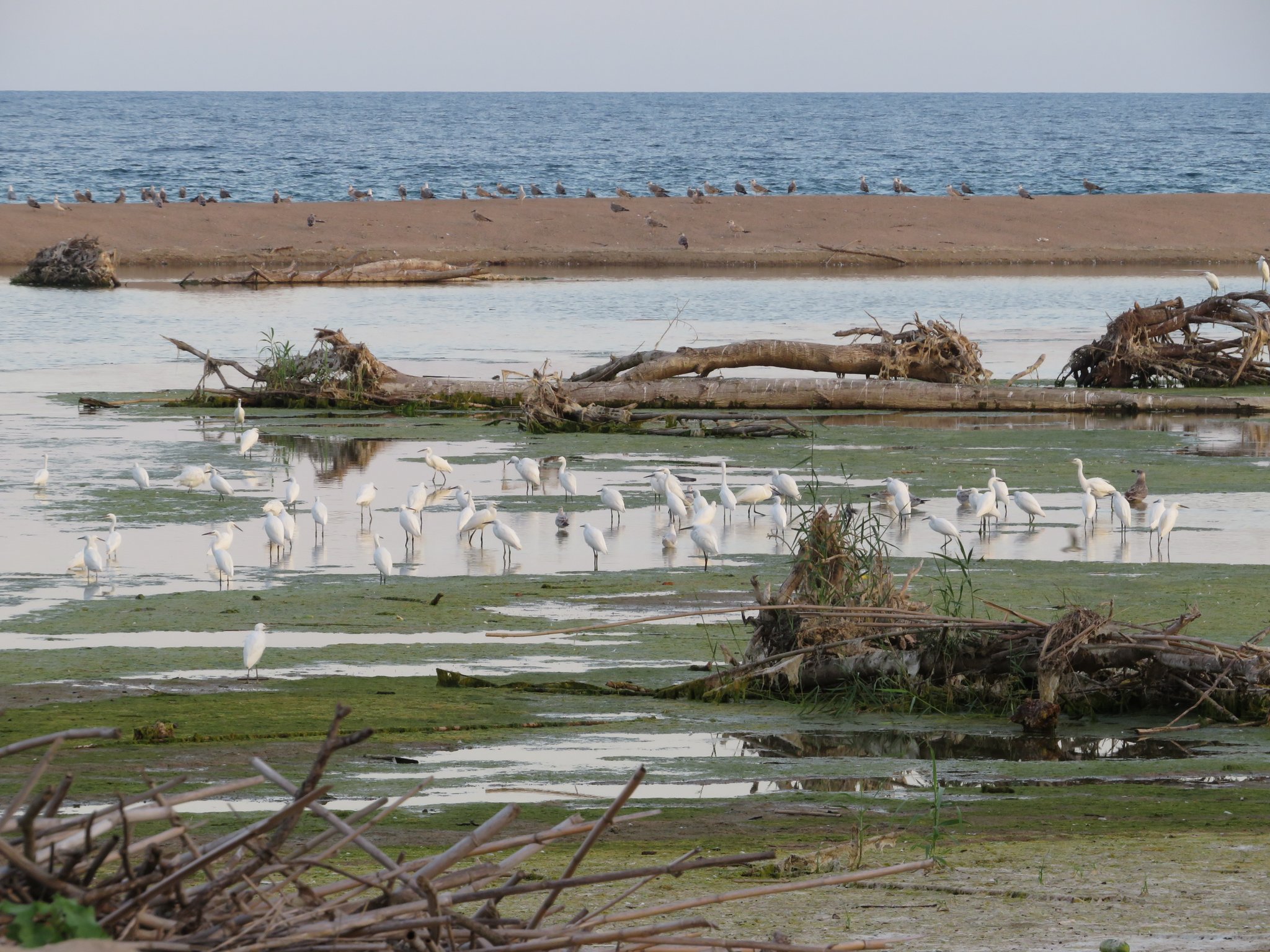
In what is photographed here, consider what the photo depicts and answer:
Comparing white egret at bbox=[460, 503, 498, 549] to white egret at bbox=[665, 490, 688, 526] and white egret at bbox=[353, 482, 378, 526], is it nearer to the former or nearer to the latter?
white egret at bbox=[353, 482, 378, 526]

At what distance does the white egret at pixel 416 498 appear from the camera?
15398 millimetres

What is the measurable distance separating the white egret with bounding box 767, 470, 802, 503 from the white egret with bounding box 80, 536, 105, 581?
6123mm

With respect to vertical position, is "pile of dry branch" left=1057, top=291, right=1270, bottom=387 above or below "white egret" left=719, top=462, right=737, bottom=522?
above

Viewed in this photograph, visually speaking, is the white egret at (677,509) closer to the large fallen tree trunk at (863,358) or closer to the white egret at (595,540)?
the white egret at (595,540)

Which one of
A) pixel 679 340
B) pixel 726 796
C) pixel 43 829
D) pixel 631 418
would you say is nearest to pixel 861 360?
pixel 631 418

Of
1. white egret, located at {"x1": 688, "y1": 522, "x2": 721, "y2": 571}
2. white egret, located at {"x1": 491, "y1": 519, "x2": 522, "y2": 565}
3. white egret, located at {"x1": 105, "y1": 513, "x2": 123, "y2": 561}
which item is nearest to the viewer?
white egret, located at {"x1": 688, "y1": 522, "x2": 721, "y2": 571}

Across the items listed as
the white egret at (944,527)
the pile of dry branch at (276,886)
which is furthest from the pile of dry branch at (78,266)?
the pile of dry branch at (276,886)

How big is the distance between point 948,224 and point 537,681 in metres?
47.5

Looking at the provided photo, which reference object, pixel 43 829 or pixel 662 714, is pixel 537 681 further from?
pixel 43 829

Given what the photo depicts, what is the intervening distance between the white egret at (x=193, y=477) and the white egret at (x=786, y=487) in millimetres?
5365

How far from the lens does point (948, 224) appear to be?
5559 cm

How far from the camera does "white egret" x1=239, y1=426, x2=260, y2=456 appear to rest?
63.8 ft

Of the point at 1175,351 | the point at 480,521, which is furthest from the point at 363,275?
the point at 480,521

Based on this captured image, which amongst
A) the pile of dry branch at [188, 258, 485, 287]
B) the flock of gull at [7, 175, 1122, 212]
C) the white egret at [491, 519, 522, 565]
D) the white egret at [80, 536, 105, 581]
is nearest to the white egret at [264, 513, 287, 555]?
the white egret at [80, 536, 105, 581]
